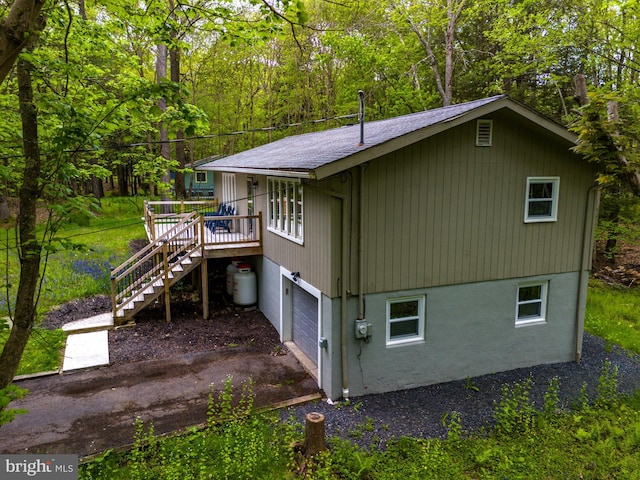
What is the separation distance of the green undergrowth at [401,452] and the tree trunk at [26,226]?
2.40 metres

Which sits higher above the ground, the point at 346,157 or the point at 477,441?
the point at 346,157

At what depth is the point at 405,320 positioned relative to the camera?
8.40 m

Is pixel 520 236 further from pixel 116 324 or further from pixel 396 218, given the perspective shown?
pixel 116 324

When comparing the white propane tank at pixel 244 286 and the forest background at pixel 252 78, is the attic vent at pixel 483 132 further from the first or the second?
the white propane tank at pixel 244 286

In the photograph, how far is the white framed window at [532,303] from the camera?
9.40 meters

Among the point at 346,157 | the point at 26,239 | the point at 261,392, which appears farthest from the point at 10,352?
the point at 346,157

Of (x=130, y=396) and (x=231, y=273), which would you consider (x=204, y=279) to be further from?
(x=130, y=396)

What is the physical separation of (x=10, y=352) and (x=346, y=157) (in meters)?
5.18

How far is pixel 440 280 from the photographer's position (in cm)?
846

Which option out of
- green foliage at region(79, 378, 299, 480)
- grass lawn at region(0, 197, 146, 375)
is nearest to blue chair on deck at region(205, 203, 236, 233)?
grass lawn at region(0, 197, 146, 375)

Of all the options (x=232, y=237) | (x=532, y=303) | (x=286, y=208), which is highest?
(x=286, y=208)

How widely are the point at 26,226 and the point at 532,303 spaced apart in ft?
31.4

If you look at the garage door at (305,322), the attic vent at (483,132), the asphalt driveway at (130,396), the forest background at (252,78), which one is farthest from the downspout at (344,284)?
the attic vent at (483,132)

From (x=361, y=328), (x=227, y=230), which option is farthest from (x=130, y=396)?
(x=227, y=230)
